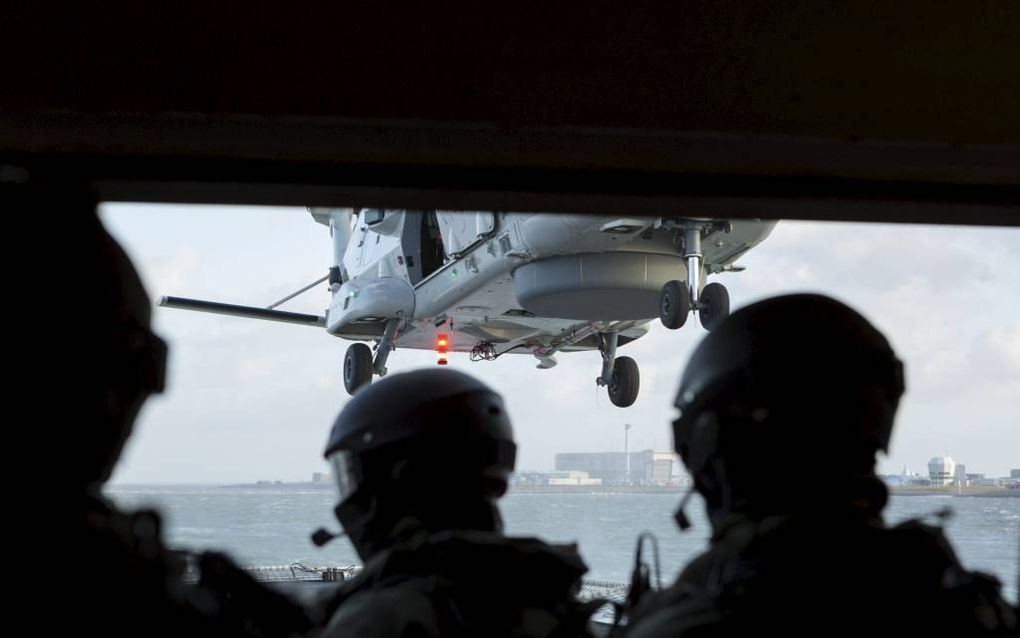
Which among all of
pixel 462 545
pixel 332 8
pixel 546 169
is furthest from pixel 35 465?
pixel 546 169

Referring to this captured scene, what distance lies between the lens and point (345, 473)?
231cm

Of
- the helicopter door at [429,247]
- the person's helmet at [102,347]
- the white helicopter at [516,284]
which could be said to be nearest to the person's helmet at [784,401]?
the person's helmet at [102,347]

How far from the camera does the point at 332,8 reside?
5.78ft

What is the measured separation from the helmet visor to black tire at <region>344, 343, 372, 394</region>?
15.3m

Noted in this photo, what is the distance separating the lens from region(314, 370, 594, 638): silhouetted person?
1771 mm

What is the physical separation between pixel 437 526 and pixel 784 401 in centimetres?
65

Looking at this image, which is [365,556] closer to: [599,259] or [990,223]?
[990,223]

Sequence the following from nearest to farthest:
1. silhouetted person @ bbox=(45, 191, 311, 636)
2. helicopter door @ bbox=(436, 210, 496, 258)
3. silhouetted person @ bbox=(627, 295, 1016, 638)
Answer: silhouetted person @ bbox=(45, 191, 311, 636) → silhouetted person @ bbox=(627, 295, 1016, 638) → helicopter door @ bbox=(436, 210, 496, 258)

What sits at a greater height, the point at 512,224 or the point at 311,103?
the point at 512,224

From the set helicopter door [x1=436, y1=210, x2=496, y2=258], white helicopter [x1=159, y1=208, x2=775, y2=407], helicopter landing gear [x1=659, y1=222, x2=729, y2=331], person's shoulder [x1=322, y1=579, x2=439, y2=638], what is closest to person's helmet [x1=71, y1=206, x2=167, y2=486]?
person's shoulder [x1=322, y1=579, x2=439, y2=638]

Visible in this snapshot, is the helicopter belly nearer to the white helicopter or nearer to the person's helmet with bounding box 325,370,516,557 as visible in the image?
the white helicopter

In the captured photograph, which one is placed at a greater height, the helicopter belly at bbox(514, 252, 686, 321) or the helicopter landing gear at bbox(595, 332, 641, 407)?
the helicopter belly at bbox(514, 252, 686, 321)

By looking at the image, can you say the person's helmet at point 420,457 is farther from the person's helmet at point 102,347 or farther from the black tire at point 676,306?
the black tire at point 676,306

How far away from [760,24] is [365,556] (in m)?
1.19
